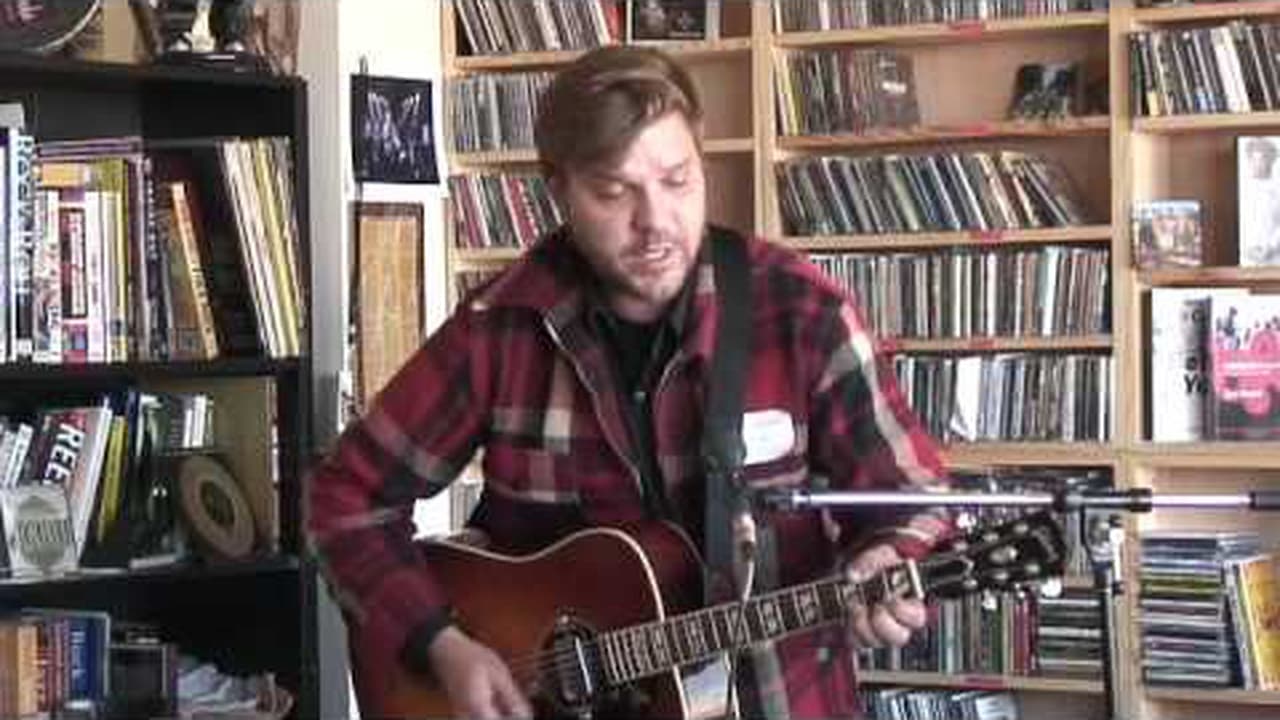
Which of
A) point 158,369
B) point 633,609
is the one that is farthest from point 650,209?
point 158,369

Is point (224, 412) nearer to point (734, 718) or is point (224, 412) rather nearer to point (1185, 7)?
point (734, 718)

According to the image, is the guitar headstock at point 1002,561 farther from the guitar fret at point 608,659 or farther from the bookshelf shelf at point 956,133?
the bookshelf shelf at point 956,133

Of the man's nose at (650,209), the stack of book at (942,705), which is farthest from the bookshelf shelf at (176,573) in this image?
the man's nose at (650,209)

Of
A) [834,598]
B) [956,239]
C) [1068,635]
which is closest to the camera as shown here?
[834,598]

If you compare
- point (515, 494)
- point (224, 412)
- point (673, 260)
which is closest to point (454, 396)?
point (515, 494)

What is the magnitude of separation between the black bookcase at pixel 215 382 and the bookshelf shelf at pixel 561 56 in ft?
3.04

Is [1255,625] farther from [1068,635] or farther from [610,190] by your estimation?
[610,190]

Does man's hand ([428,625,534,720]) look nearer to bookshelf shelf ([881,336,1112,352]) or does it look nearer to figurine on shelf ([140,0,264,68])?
figurine on shelf ([140,0,264,68])

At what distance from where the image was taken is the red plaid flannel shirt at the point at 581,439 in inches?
90.4

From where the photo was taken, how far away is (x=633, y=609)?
7.48ft

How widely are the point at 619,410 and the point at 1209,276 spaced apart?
1.90 metres

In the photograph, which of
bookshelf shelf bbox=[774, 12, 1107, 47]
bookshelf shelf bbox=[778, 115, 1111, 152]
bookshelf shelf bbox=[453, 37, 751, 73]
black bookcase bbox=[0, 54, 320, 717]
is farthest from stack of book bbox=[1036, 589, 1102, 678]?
black bookcase bbox=[0, 54, 320, 717]

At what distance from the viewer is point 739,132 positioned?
4398mm

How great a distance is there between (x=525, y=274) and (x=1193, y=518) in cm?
205
